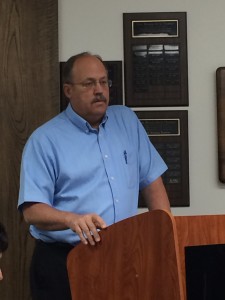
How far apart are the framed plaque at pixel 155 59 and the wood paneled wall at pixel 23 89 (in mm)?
320

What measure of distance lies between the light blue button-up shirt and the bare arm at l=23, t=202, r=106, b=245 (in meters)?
0.04

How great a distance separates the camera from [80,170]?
1.96m

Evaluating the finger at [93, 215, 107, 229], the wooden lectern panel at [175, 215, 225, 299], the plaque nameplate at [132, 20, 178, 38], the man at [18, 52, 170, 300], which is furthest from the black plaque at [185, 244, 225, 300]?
the plaque nameplate at [132, 20, 178, 38]

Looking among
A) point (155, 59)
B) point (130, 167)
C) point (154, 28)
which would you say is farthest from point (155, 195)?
point (154, 28)

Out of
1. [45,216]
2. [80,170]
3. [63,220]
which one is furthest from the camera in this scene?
[80,170]

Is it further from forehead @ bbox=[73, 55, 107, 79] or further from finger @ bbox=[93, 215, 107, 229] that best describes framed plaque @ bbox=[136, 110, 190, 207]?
finger @ bbox=[93, 215, 107, 229]

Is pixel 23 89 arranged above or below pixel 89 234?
above

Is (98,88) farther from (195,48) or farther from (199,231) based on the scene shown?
(199,231)

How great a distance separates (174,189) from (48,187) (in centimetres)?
77

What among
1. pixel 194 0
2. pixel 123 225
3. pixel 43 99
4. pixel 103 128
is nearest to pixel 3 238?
pixel 123 225

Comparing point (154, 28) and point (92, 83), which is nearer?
point (92, 83)

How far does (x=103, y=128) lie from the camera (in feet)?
6.94

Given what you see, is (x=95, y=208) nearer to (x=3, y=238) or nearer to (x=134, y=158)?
(x=134, y=158)

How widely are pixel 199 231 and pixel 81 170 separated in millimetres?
747
